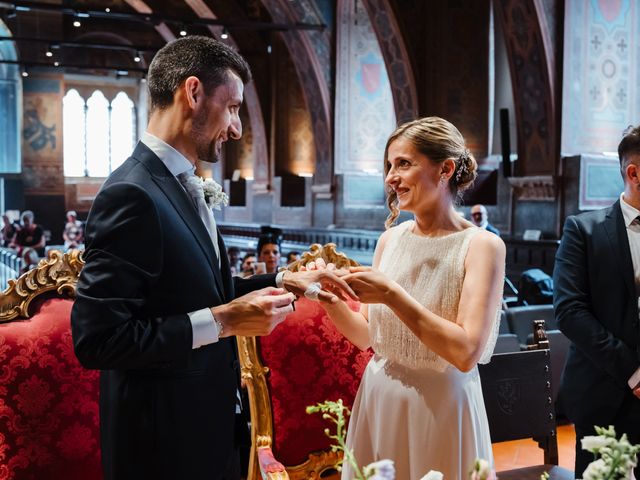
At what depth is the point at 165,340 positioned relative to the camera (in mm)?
1558

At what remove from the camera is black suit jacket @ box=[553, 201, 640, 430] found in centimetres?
247

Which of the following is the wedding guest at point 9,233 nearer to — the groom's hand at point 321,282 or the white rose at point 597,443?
the groom's hand at point 321,282

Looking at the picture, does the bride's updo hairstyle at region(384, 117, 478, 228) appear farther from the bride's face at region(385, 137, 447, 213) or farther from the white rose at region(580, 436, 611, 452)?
the white rose at region(580, 436, 611, 452)

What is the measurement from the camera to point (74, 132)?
2561 cm

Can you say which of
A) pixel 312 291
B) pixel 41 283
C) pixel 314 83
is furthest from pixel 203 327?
pixel 314 83

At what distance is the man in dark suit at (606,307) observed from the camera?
2.46 m

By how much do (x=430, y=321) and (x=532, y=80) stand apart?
7.67 meters

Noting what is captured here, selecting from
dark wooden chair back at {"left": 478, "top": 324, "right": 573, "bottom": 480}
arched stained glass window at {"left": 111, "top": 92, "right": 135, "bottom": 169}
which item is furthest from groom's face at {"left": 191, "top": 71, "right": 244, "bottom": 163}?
arched stained glass window at {"left": 111, "top": 92, "right": 135, "bottom": 169}

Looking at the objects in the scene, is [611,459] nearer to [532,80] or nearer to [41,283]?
[41,283]

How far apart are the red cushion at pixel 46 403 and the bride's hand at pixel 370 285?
3.04ft

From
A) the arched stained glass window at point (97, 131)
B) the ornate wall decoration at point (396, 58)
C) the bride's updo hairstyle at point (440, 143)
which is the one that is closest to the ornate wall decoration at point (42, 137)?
the arched stained glass window at point (97, 131)

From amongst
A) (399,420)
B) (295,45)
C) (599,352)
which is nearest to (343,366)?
(399,420)

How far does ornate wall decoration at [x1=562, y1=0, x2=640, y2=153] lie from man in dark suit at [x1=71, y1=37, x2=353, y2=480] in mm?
7740

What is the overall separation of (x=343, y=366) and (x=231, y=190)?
16.4 metres
